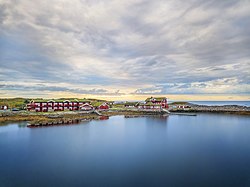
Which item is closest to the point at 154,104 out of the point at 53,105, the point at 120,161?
the point at 53,105

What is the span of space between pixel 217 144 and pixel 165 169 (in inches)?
437

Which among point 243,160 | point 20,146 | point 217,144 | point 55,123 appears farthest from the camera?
point 55,123

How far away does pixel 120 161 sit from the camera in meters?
15.6

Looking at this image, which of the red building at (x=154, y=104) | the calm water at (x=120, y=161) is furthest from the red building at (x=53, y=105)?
the calm water at (x=120, y=161)

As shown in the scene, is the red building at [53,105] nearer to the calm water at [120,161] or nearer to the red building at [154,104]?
the red building at [154,104]

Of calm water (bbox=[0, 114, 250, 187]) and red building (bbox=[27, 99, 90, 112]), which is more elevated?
red building (bbox=[27, 99, 90, 112])

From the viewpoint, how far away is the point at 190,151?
18469 millimetres

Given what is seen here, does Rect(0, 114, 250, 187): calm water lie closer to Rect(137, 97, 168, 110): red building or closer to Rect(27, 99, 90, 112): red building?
Rect(27, 99, 90, 112): red building

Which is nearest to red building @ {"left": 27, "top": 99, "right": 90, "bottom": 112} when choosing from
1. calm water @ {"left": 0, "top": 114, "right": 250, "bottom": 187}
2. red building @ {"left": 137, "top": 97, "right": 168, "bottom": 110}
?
red building @ {"left": 137, "top": 97, "right": 168, "bottom": 110}

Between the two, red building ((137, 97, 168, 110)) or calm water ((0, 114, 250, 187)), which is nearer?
calm water ((0, 114, 250, 187))

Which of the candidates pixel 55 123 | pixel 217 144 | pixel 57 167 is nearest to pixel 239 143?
pixel 217 144

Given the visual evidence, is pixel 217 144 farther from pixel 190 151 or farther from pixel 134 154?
pixel 134 154

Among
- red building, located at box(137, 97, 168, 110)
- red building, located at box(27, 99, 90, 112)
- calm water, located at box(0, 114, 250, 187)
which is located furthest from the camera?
red building, located at box(137, 97, 168, 110)

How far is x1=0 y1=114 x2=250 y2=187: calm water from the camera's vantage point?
11922mm
